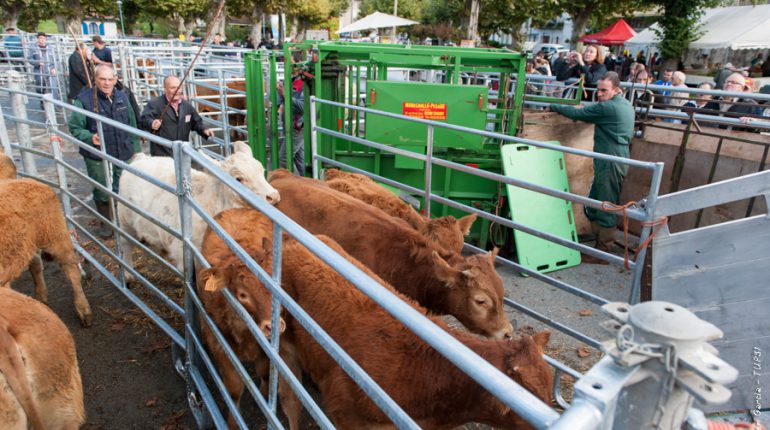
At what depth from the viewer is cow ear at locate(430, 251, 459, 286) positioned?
3527 mm

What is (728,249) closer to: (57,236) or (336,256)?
(336,256)

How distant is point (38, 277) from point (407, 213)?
3.78m

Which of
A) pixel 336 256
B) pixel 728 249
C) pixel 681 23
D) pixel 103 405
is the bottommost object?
pixel 103 405

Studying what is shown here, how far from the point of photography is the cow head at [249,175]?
14.9 feet

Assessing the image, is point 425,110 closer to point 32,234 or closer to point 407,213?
point 407,213

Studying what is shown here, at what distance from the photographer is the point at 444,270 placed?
353cm

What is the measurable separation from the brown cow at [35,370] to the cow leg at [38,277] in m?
2.19

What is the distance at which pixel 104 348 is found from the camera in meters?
4.61

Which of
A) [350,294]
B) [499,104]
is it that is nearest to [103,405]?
[350,294]

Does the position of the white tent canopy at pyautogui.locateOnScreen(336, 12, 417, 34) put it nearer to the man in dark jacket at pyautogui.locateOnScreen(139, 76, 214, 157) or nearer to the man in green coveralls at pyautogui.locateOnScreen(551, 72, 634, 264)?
the man in dark jacket at pyautogui.locateOnScreen(139, 76, 214, 157)

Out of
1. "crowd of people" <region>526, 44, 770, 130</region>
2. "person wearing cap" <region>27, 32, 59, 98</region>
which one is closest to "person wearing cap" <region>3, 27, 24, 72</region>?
"person wearing cap" <region>27, 32, 59, 98</region>

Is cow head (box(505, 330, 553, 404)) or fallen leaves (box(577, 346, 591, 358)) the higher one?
cow head (box(505, 330, 553, 404))

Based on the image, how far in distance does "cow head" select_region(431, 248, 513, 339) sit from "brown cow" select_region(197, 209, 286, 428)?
1262 mm

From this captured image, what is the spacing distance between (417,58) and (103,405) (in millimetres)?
5190
